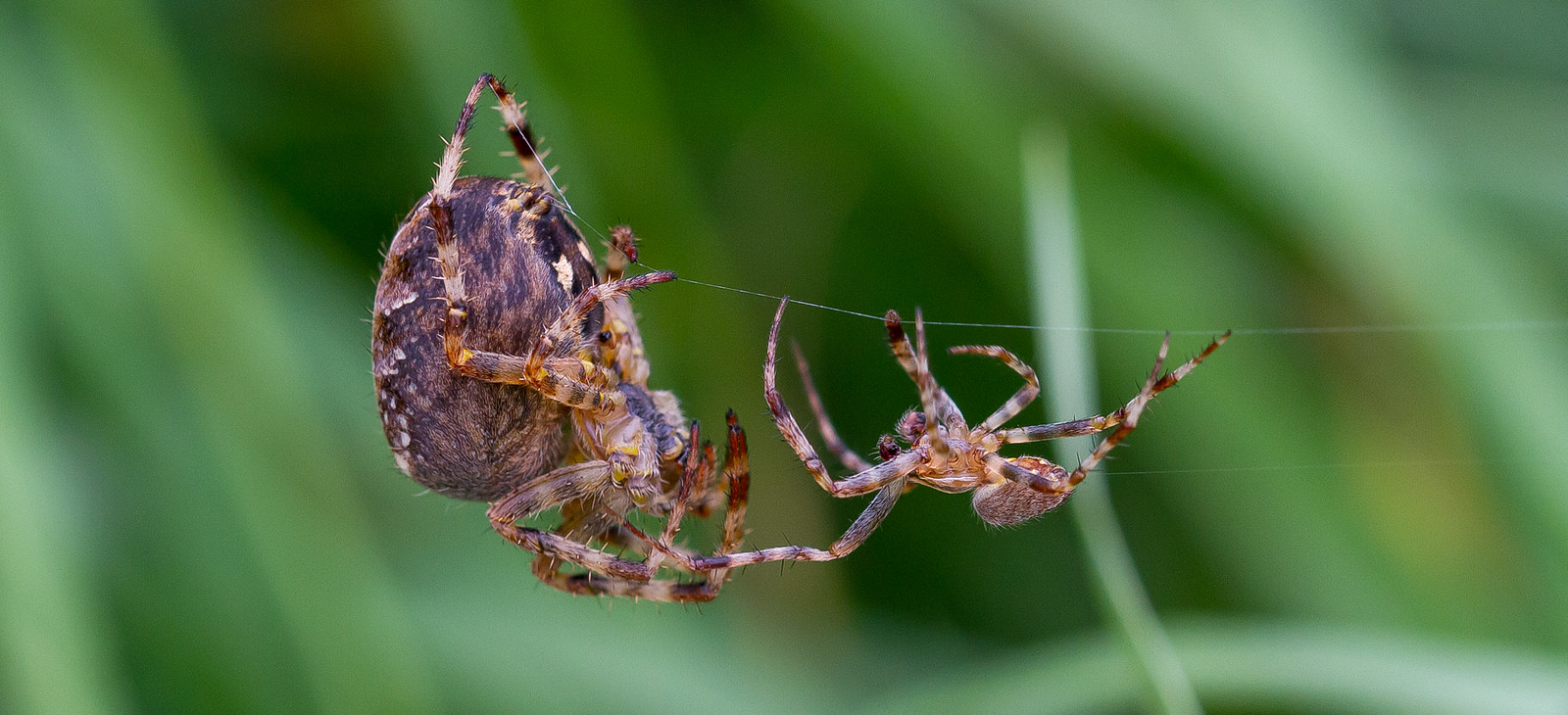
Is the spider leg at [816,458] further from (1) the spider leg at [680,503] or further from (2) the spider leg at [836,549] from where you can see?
(1) the spider leg at [680,503]

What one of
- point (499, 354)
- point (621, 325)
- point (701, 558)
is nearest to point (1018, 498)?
point (701, 558)

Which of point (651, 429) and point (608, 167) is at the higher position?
point (608, 167)

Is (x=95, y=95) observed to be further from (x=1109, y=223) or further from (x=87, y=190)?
(x=1109, y=223)

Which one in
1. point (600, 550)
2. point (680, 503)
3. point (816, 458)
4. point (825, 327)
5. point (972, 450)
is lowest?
point (600, 550)

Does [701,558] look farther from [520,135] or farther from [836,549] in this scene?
[520,135]

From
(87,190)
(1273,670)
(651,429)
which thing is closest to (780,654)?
(651,429)

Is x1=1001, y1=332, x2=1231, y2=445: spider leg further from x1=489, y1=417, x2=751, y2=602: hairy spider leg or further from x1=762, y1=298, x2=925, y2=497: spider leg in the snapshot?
x1=489, y1=417, x2=751, y2=602: hairy spider leg

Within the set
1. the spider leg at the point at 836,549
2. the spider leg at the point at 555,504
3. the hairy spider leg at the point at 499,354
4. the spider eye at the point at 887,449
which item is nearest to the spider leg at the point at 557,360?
the hairy spider leg at the point at 499,354
